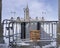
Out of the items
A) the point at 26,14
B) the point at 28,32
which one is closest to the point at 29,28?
the point at 28,32

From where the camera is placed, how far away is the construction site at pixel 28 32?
6.88 ft

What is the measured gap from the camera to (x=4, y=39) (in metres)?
2.13

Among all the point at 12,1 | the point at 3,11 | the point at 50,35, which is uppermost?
the point at 12,1

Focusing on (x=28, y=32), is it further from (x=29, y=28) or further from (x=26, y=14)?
(x=26, y=14)

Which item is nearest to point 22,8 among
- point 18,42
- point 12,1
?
point 12,1

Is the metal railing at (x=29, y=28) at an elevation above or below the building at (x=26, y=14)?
below

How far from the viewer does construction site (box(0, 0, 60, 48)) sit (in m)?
2.10

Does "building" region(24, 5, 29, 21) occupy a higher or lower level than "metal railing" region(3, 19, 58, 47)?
higher

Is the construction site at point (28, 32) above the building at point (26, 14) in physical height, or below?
below

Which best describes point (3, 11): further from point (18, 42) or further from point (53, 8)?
point (53, 8)

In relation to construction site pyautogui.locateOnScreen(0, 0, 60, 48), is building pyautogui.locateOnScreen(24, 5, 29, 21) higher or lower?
higher

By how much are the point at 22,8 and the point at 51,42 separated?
0.66m

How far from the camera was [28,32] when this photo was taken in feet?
6.99

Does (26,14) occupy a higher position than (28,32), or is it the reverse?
(26,14)
